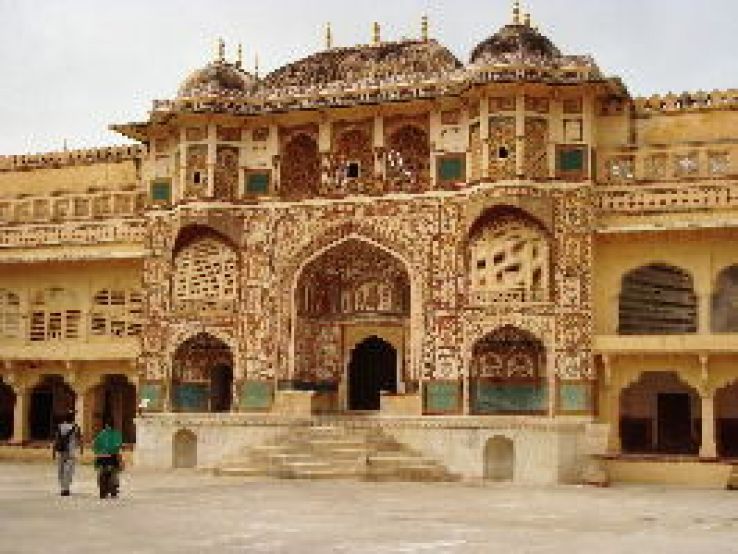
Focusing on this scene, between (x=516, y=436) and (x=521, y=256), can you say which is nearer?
(x=516, y=436)

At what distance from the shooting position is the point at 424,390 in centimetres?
2094

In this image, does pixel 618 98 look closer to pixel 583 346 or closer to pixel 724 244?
pixel 724 244

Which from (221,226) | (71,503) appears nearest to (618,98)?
(221,226)

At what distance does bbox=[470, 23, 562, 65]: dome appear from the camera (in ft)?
69.4

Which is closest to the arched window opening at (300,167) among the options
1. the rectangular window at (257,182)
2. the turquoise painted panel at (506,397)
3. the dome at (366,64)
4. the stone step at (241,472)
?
the rectangular window at (257,182)

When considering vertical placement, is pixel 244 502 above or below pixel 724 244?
below

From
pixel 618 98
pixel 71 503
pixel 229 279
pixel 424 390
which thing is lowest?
pixel 71 503

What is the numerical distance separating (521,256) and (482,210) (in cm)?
115

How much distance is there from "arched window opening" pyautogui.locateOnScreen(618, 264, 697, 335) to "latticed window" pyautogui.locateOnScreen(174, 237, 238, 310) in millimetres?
7942

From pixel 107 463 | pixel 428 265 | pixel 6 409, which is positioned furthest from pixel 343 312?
pixel 6 409

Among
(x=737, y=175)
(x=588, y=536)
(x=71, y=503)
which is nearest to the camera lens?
(x=588, y=536)

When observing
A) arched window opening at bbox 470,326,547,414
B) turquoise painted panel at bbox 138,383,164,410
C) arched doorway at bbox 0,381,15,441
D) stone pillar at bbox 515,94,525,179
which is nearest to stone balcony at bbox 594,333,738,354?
arched window opening at bbox 470,326,547,414

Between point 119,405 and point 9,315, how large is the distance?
3380 mm

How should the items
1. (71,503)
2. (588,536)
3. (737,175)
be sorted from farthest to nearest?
(737,175)
(71,503)
(588,536)
